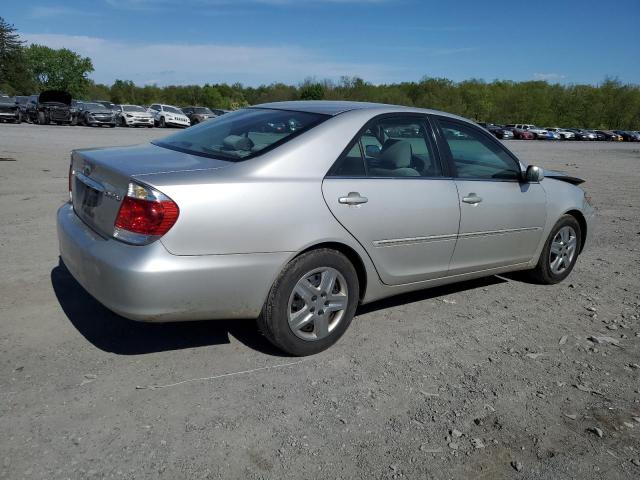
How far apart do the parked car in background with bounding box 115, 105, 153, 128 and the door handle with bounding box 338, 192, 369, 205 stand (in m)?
36.8

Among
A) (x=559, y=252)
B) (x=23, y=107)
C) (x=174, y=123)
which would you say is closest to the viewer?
(x=559, y=252)

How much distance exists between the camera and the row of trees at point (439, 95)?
289 ft

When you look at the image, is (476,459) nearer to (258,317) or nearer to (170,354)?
(258,317)

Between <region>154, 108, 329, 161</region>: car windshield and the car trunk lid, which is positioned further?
<region>154, 108, 329, 161</region>: car windshield

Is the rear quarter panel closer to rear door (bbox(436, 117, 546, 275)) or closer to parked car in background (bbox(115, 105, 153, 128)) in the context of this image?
rear door (bbox(436, 117, 546, 275))

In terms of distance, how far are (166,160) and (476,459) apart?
8.11ft

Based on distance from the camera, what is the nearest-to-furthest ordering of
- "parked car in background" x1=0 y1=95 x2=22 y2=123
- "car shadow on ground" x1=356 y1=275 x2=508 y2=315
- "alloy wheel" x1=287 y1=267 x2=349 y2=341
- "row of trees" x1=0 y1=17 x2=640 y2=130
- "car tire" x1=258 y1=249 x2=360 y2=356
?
"car tire" x1=258 y1=249 x2=360 y2=356
"alloy wheel" x1=287 y1=267 x2=349 y2=341
"car shadow on ground" x1=356 y1=275 x2=508 y2=315
"parked car in background" x1=0 y1=95 x2=22 y2=123
"row of trees" x1=0 y1=17 x2=640 y2=130

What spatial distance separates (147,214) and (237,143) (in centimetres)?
102

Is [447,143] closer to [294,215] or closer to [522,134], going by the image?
[294,215]

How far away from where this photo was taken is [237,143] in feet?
12.7

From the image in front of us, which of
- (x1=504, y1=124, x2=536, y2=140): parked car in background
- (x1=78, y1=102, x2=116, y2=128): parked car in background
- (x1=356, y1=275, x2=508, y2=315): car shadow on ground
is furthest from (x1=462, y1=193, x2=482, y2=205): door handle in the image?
(x1=504, y1=124, x2=536, y2=140): parked car in background

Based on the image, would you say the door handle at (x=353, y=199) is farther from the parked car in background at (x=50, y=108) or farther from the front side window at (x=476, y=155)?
the parked car in background at (x=50, y=108)

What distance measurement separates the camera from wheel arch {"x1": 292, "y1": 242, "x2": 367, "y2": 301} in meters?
3.60

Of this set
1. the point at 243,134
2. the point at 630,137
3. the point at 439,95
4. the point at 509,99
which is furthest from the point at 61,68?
the point at 243,134
